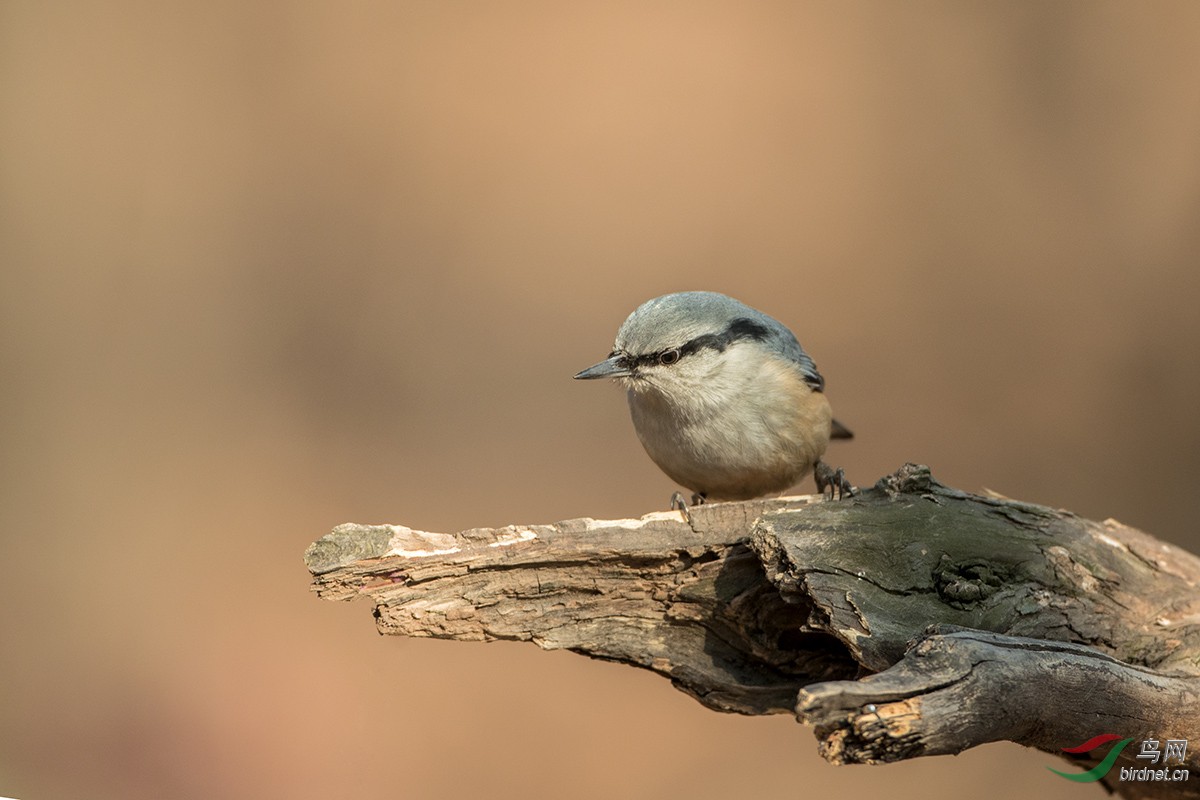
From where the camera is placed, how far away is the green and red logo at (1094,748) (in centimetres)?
245

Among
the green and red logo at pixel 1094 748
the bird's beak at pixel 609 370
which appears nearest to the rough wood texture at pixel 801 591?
the green and red logo at pixel 1094 748

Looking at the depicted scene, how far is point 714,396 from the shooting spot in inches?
129

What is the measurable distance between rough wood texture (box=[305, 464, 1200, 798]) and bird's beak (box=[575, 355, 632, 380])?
560 millimetres

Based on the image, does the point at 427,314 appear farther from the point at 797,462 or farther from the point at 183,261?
the point at 797,462

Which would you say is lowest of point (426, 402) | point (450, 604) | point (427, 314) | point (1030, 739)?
point (1030, 739)

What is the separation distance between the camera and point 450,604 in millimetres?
2658

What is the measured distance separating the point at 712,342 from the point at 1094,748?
5.34 ft

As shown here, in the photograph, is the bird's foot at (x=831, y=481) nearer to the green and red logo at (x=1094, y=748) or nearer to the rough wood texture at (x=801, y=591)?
the rough wood texture at (x=801, y=591)

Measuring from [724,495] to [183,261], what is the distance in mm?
4394

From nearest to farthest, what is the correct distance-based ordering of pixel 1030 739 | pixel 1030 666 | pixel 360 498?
pixel 1030 666 < pixel 1030 739 < pixel 360 498

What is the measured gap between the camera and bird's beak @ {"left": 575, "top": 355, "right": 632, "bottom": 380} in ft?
10.6

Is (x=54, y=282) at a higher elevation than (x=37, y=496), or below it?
higher

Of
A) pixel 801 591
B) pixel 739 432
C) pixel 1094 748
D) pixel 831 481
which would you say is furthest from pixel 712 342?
pixel 1094 748

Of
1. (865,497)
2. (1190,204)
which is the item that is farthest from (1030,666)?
(1190,204)
